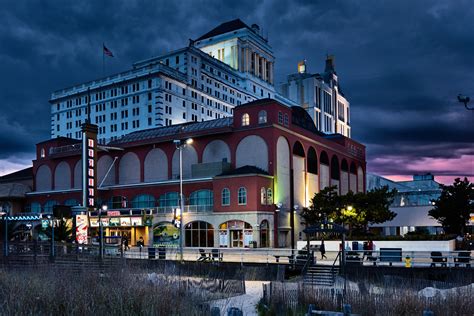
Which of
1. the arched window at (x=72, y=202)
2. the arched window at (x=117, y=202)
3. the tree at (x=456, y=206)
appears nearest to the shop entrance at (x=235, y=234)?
the arched window at (x=117, y=202)

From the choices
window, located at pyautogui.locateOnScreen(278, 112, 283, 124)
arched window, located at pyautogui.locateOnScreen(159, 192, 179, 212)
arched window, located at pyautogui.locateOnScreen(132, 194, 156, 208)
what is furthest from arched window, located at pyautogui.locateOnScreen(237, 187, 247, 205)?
arched window, located at pyautogui.locateOnScreen(132, 194, 156, 208)

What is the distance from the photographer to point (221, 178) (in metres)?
62.2

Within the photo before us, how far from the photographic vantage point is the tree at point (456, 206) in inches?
2373

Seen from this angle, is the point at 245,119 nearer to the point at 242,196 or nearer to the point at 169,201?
the point at 242,196

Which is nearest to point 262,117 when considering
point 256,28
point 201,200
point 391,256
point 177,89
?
point 201,200

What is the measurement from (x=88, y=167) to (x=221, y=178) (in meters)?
19.2

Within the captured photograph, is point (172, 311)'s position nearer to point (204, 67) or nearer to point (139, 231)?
point (139, 231)

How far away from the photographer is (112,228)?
7119 centimetres

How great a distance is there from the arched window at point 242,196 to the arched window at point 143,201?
15.1 m

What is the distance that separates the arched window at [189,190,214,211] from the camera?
64.3 meters

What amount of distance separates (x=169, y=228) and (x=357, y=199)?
23326mm

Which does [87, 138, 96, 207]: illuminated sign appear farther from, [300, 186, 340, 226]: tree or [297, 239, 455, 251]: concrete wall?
[297, 239, 455, 251]: concrete wall

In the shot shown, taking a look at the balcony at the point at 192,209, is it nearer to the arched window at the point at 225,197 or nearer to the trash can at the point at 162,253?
the arched window at the point at 225,197

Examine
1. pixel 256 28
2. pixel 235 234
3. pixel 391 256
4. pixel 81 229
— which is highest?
pixel 256 28
